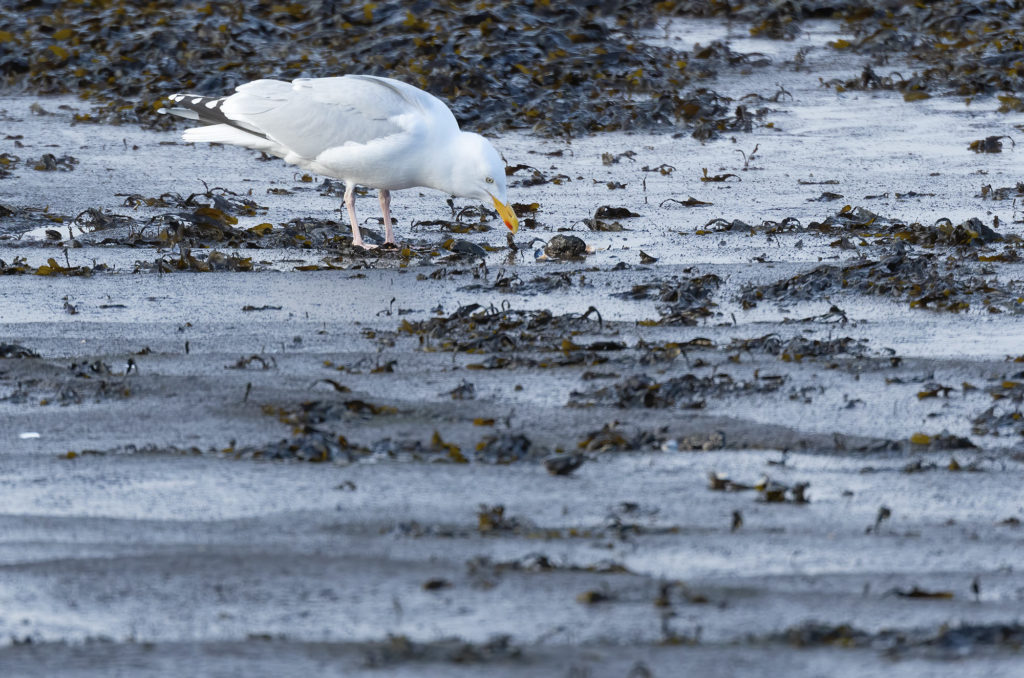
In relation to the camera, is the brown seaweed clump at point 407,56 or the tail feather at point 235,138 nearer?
the tail feather at point 235,138

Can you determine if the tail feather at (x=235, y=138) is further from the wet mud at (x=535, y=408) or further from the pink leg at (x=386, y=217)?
the pink leg at (x=386, y=217)

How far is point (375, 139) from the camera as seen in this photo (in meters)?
7.83

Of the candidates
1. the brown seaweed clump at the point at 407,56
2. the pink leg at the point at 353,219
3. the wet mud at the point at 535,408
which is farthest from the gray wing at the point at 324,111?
the brown seaweed clump at the point at 407,56

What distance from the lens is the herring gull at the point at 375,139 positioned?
7801 mm

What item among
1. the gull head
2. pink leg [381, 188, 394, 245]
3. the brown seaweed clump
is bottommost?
the brown seaweed clump

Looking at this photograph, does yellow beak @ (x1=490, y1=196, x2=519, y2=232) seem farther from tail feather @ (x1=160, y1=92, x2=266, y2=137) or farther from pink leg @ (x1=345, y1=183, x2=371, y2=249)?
tail feather @ (x1=160, y1=92, x2=266, y2=137)

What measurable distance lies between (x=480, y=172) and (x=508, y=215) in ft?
1.07

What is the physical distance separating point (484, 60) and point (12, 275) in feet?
21.0

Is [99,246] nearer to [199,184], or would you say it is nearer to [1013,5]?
[199,184]

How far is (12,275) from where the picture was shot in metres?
7.04

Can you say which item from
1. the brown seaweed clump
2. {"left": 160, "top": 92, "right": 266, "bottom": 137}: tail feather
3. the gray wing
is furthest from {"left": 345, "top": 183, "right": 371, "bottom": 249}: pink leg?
the brown seaweed clump

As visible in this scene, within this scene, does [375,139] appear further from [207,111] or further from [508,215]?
[207,111]

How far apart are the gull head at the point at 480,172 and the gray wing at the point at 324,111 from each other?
33 centimetres

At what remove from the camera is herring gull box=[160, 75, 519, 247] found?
780cm
